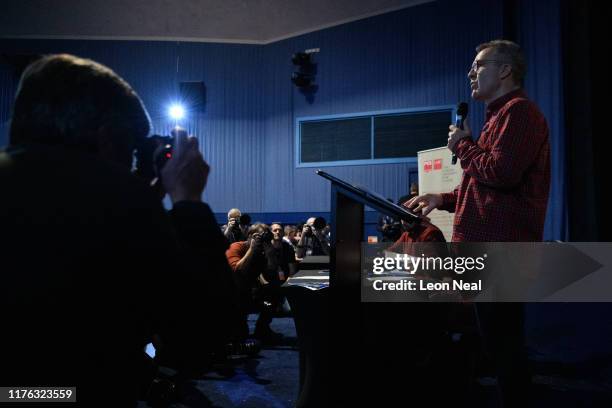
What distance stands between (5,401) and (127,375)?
17 centimetres

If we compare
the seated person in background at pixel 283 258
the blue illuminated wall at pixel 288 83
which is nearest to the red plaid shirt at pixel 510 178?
the seated person in background at pixel 283 258

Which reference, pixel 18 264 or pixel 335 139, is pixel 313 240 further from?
pixel 18 264

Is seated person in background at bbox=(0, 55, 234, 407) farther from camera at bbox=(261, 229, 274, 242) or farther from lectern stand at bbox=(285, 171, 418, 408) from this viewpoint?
camera at bbox=(261, 229, 274, 242)

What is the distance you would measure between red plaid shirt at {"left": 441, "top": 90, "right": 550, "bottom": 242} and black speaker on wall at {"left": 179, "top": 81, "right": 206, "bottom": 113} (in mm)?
9103

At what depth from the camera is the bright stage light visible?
32.4 feet

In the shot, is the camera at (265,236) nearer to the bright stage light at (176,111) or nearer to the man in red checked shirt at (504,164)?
A: the man in red checked shirt at (504,164)

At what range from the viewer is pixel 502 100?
1507 mm

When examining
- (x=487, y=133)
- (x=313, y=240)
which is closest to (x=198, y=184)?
(x=487, y=133)

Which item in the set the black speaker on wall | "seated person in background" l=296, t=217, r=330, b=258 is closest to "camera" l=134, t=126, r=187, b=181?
"seated person in background" l=296, t=217, r=330, b=258

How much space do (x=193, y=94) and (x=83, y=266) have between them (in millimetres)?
9763

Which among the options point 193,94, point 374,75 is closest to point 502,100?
Result: point 374,75

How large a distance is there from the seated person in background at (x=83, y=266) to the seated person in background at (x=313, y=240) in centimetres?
520

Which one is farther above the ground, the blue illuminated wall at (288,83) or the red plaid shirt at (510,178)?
the blue illuminated wall at (288,83)

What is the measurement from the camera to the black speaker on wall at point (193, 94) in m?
9.78
